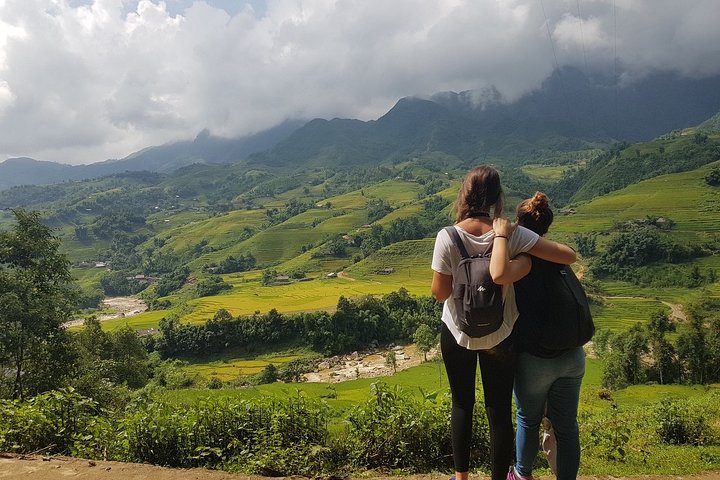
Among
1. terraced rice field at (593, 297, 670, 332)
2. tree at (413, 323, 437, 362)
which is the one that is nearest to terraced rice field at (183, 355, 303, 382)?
tree at (413, 323, 437, 362)

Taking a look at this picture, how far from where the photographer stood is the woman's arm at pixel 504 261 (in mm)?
2430

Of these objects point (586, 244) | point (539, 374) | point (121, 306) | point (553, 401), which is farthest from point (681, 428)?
point (121, 306)

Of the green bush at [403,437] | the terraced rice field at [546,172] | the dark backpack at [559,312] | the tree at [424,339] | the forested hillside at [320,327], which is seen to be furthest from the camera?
the terraced rice field at [546,172]

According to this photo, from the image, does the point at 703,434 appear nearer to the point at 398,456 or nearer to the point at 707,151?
the point at 398,456

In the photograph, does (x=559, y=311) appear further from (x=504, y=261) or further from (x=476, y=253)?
(x=476, y=253)

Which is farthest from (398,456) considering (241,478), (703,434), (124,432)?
(703,434)

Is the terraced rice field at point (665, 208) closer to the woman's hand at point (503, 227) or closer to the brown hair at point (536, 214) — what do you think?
the brown hair at point (536, 214)

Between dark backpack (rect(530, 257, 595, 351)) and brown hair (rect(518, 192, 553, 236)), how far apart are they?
0.93 feet

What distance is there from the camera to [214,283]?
66.8 meters

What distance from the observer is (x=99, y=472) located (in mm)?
3404

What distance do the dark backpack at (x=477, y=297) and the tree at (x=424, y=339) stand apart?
122ft

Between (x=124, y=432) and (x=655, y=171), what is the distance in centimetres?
11473

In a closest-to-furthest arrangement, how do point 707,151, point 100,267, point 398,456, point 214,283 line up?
point 398,456
point 214,283
point 707,151
point 100,267

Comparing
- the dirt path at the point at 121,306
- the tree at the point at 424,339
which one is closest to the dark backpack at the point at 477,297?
the tree at the point at 424,339
